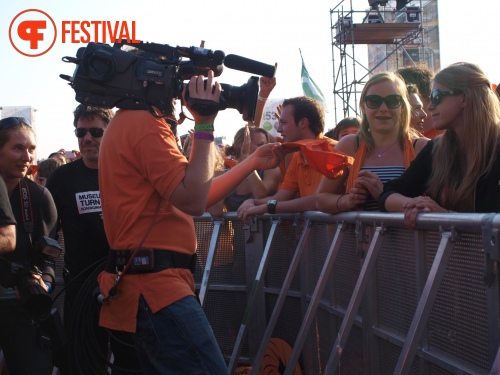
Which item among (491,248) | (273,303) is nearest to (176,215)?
(491,248)

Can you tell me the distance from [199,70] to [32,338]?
214cm

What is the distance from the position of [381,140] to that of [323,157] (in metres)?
0.52

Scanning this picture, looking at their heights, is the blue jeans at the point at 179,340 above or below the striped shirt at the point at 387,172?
below

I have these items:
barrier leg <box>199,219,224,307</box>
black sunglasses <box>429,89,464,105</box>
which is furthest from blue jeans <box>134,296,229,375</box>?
barrier leg <box>199,219,224,307</box>

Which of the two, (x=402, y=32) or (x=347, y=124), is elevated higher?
(x=402, y=32)

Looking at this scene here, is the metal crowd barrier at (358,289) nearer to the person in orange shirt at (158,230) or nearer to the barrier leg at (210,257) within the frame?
the barrier leg at (210,257)

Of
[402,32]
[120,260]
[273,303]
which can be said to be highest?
[402,32]

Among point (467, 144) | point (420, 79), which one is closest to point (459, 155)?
point (467, 144)

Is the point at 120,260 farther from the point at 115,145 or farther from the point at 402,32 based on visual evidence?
the point at 402,32

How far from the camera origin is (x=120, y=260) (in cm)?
285

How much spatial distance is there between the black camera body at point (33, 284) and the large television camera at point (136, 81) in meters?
1.45

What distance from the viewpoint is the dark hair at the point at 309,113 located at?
5234 millimetres

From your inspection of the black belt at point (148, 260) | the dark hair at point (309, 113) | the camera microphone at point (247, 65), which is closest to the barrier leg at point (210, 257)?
the dark hair at point (309, 113)

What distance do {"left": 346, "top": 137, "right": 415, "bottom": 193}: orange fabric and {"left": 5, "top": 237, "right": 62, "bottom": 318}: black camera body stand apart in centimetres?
175
